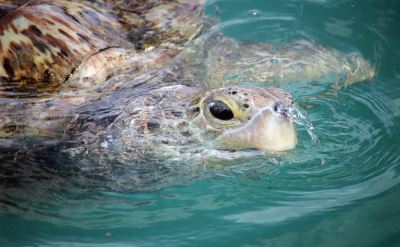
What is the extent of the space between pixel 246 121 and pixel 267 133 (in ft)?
0.41

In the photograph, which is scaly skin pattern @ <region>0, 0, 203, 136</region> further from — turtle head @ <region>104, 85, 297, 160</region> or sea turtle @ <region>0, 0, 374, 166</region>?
turtle head @ <region>104, 85, 297, 160</region>

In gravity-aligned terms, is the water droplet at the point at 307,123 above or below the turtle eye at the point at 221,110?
above

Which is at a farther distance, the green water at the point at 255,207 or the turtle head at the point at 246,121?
the green water at the point at 255,207

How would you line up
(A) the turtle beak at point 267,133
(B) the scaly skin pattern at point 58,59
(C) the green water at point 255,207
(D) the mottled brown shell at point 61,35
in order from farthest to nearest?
1. (D) the mottled brown shell at point 61,35
2. (B) the scaly skin pattern at point 58,59
3. (C) the green water at point 255,207
4. (A) the turtle beak at point 267,133

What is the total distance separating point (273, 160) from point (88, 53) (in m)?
1.58

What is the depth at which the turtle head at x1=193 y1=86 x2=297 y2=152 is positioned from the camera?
2287mm

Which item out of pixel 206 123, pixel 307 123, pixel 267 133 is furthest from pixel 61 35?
pixel 307 123

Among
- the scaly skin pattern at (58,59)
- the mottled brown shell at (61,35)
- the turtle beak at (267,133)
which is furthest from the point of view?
the mottled brown shell at (61,35)

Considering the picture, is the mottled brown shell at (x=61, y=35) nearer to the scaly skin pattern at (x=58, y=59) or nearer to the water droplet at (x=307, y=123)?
the scaly skin pattern at (x=58, y=59)

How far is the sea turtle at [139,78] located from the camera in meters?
2.36

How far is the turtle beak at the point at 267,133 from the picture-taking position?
7.49 feet

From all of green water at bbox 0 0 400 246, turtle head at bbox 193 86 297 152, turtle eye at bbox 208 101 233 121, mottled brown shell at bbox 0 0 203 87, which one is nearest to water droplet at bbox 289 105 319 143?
green water at bbox 0 0 400 246

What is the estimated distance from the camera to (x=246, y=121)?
2.30 metres

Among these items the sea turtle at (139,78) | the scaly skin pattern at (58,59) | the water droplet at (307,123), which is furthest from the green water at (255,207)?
the scaly skin pattern at (58,59)
